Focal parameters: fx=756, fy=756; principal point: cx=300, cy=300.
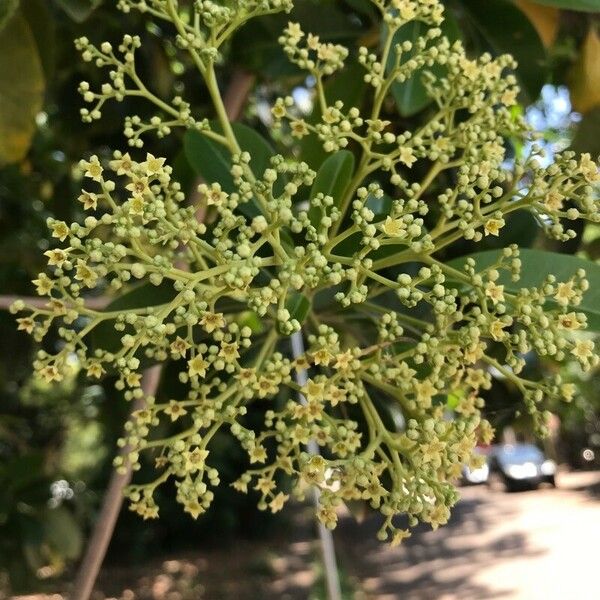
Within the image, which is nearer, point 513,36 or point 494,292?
point 494,292

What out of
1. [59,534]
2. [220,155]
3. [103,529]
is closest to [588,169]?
[220,155]

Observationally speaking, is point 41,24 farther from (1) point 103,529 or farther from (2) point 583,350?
(2) point 583,350

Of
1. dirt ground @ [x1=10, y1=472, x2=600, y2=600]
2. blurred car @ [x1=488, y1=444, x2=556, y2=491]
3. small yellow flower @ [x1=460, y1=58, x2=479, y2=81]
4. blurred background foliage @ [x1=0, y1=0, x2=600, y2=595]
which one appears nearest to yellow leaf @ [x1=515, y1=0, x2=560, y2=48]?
blurred background foliage @ [x1=0, y1=0, x2=600, y2=595]

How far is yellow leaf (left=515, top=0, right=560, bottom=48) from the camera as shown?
0.99m

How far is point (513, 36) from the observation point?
38.0 inches

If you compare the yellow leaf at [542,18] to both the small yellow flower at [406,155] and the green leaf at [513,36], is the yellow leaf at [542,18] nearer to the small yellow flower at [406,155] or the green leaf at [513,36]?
the green leaf at [513,36]

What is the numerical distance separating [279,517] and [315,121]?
185 inches

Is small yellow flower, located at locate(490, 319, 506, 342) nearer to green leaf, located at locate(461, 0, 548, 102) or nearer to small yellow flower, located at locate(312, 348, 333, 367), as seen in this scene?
small yellow flower, located at locate(312, 348, 333, 367)

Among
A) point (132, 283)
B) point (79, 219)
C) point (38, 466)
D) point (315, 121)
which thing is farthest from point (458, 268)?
point (38, 466)

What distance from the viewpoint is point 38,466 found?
184 cm

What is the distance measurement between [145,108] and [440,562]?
127 inches

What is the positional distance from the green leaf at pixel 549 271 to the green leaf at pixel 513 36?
1.30 ft

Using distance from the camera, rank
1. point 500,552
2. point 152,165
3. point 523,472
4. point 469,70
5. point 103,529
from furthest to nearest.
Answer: point 500,552
point 523,472
point 103,529
point 469,70
point 152,165

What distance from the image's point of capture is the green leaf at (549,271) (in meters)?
0.65
